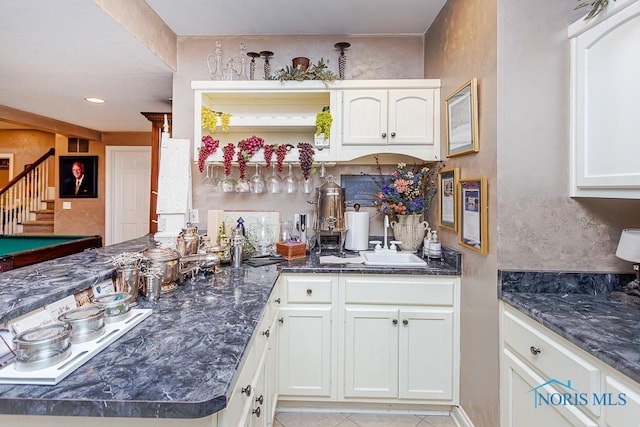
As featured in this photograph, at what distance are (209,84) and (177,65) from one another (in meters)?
0.50

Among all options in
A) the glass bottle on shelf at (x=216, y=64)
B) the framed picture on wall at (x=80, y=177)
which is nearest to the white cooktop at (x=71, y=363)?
the glass bottle on shelf at (x=216, y=64)

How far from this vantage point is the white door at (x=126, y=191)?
555 cm

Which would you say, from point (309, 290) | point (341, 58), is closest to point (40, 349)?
point (309, 290)

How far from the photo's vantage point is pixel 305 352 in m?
2.13

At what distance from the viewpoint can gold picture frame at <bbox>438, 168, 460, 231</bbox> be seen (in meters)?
2.09

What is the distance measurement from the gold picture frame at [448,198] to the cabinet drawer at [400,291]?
1.22ft

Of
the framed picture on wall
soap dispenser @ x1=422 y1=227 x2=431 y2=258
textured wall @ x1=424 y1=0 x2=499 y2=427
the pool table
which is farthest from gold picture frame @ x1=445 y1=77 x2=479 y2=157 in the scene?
the framed picture on wall

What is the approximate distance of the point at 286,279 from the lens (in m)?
2.13

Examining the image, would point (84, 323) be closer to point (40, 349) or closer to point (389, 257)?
point (40, 349)

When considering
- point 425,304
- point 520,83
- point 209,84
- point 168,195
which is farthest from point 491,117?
point 168,195

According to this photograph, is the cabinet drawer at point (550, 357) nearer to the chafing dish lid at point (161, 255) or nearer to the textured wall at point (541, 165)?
the textured wall at point (541, 165)

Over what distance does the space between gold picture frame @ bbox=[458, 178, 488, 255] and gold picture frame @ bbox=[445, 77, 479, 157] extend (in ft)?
0.63

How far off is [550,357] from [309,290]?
49.2 inches

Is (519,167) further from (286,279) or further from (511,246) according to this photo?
(286,279)
